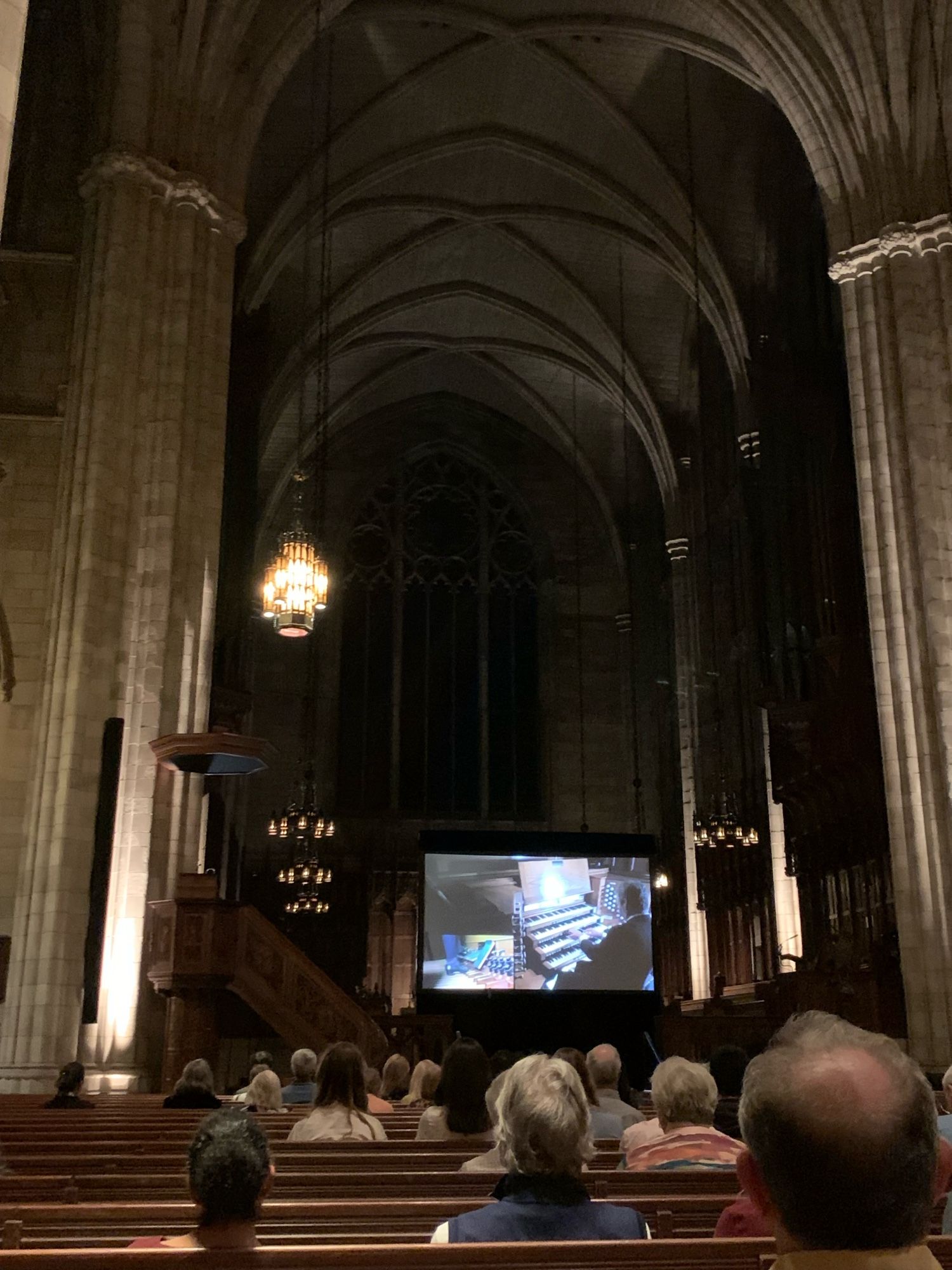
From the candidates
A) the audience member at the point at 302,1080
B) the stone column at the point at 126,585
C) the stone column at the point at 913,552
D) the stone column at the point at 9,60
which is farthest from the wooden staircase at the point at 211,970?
the stone column at the point at 9,60

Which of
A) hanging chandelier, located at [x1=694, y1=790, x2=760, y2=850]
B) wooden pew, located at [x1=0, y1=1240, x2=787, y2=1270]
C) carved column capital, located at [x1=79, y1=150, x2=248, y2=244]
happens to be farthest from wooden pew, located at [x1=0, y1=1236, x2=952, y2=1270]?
hanging chandelier, located at [x1=694, y1=790, x2=760, y2=850]

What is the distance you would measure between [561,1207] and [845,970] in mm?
11666

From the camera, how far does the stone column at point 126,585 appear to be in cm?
1025

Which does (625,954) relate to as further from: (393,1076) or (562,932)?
(393,1076)

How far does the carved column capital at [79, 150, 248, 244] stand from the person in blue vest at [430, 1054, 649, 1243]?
1118cm

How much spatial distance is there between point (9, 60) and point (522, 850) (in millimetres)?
15521

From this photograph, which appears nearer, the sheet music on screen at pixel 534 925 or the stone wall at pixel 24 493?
the stone wall at pixel 24 493

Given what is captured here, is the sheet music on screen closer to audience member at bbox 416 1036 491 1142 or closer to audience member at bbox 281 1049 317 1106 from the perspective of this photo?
audience member at bbox 281 1049 317 1106

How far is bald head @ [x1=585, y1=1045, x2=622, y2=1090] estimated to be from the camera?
18.7ft

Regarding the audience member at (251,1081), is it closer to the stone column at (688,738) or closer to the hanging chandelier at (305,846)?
the hanging chandelier at (305,846)

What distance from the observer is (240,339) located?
18.3 metres

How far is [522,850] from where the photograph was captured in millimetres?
17891

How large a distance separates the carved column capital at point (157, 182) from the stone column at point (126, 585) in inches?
0.7

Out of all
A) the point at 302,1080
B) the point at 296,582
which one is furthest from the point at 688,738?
the point at 302,1080
